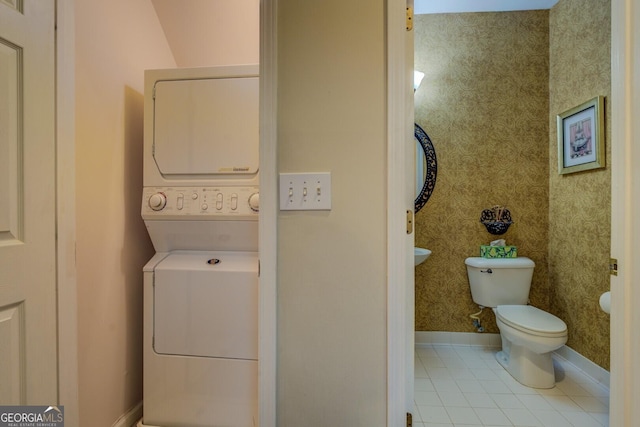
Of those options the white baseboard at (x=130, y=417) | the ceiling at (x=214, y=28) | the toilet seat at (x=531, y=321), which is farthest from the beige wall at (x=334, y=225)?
the toilet seat at (x=531, y=321)

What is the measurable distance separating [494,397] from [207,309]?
1748mm

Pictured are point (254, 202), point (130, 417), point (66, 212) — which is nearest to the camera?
point (66, 212)

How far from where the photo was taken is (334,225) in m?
0.86

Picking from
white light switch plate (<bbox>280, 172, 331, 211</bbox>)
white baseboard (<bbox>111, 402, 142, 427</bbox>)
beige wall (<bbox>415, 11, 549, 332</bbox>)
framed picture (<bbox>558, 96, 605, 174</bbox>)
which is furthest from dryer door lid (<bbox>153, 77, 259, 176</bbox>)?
framed picture (<bbox>558, 96, 605, 174</bbox>)

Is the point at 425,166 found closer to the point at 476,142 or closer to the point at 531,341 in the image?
the point at 476,142

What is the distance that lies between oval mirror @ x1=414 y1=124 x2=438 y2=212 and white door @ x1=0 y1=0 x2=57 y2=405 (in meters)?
2.15

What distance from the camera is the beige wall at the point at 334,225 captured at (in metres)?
0.85

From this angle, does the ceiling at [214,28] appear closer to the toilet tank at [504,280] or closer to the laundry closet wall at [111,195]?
the laundry closet wall at [111,195]

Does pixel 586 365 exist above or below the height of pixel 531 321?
below

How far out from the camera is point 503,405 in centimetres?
157

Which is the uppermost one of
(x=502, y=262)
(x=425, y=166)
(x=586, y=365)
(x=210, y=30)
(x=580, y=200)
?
(x=210, y=30)
